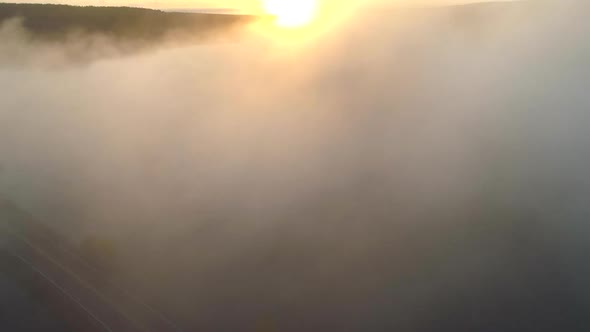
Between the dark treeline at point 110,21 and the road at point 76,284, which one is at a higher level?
the dark treeline at point 110,21

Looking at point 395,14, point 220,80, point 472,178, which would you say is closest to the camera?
point 472,178

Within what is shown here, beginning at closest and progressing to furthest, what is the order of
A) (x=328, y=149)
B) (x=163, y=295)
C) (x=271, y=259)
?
(x=163, y=295) < (x=271, y=259) < (x=328, y=149)

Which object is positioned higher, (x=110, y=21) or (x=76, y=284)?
(x=110, y=21)

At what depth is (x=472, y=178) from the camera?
6039 mm

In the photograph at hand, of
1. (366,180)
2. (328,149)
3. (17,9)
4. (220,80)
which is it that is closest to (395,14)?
(220,80)

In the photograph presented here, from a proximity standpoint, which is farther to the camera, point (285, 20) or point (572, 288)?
point (285, 20)

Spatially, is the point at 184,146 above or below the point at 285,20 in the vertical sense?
below

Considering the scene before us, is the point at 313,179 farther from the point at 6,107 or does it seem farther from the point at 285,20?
the point at 285,20

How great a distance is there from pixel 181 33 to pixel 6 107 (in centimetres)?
720

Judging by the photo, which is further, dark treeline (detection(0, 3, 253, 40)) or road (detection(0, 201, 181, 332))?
dark treeline (detection(0, 3, 253, 40))

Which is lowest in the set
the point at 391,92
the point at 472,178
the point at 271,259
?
the point at 271,259

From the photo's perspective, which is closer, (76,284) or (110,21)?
(76,284)

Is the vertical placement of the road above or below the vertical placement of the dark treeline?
below

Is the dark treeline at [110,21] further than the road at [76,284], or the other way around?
the dark treeline at [110,21]
